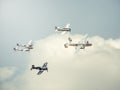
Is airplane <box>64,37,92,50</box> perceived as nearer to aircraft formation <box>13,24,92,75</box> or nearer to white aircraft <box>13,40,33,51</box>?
aircraft formation <box>13,24,92,75</box>

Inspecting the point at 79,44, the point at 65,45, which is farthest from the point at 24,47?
the point at 79,44

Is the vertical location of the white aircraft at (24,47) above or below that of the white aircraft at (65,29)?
below

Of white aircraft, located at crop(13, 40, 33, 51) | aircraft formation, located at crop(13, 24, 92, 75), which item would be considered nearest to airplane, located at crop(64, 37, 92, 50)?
aircraft formation, located at crop(13, 24, 92, 75)

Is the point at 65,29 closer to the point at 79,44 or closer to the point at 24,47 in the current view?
the point at 79,44

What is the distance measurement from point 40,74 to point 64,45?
8.03 ft

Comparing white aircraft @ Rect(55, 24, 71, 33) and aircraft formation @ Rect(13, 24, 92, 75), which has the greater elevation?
white aircraft @ Rect(55, 24, 71, 33)

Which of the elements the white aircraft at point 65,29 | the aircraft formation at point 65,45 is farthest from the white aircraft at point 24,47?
the white aircraft at point 65,29

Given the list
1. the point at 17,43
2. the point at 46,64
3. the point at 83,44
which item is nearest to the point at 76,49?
the point at 83,44

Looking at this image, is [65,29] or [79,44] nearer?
[65,29]

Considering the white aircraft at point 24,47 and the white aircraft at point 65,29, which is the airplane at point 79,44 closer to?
the white aircraft at point 65,29

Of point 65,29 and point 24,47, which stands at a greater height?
point 65,29

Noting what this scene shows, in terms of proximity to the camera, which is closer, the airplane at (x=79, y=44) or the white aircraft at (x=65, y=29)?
the white aircraft at (x=65, y=29)

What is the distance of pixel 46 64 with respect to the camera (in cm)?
2292

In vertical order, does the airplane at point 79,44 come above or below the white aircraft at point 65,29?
below
